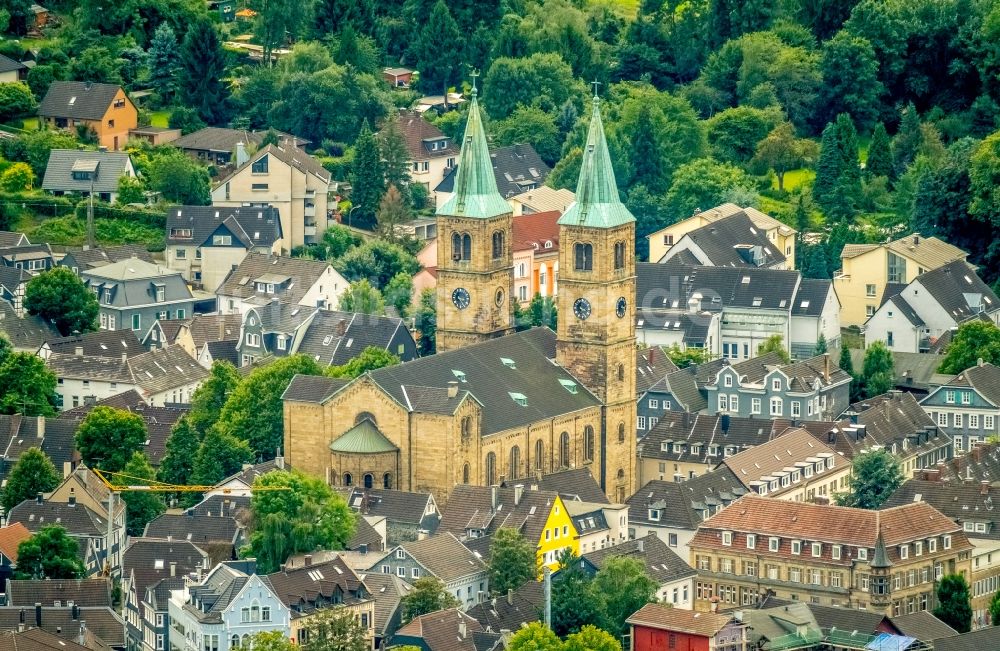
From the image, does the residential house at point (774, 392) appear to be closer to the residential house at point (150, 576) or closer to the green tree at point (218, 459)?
the green tree at point (218, 459)

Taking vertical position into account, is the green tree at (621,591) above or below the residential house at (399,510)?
below

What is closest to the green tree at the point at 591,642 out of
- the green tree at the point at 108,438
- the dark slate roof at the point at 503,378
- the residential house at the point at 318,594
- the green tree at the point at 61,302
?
the residential house at the point at 318,594

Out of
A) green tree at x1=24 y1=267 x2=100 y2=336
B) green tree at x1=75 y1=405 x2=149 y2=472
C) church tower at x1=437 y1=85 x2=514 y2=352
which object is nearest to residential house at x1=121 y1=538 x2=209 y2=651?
green tree at x1=75 y1=405 x2=149 y2=472

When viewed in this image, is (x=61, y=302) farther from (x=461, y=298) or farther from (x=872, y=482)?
(x=872, y=482)

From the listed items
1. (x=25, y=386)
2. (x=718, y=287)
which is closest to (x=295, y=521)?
(x=25, y=386)

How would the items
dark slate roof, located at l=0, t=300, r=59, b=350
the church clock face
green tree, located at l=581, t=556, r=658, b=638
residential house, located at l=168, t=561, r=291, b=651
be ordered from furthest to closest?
dark slate roof, located at l=0, t=300, r=59, b=350, the church clock face, green tree, located at l=581, t=556, r=658, b=638, residential house, located at l=168, t=561, r=291, b=651

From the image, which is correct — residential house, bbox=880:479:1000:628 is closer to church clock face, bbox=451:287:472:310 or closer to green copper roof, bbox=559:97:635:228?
green copper roof, bbox=559:97:635:228
